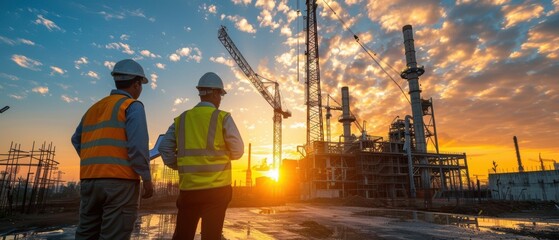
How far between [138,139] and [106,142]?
0.27 metres

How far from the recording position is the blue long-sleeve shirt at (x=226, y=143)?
2635mm

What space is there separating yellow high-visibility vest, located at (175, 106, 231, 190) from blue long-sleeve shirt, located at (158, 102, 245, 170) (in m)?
0.05

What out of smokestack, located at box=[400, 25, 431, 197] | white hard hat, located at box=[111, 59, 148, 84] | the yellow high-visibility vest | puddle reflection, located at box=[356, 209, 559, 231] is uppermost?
smokestack, located at box=[400, 25, 431, 197]

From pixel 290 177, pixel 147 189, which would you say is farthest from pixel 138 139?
pixel 290 177

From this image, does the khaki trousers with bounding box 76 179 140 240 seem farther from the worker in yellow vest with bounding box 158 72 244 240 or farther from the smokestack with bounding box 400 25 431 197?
the smokestack with bounding box 400 25 431 197

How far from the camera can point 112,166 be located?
2.46 metres

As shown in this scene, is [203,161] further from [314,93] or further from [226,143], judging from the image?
[314,93]

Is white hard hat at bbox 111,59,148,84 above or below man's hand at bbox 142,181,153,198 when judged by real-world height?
above

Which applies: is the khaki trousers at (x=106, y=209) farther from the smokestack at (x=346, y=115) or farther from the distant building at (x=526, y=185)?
the smokestack at (x=346, y=115)

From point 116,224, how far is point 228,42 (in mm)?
50725

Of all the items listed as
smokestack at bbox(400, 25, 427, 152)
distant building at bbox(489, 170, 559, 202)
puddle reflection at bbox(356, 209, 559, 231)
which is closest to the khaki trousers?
puddle reflection at bbox(356, 209, 559, 231)

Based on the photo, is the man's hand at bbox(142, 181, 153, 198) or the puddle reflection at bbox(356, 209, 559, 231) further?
the puddle reflection at bbox(356, 209, 559, 231)

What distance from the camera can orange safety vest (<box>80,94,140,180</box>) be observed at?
2.46 metres

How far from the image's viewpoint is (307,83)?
53531mm
